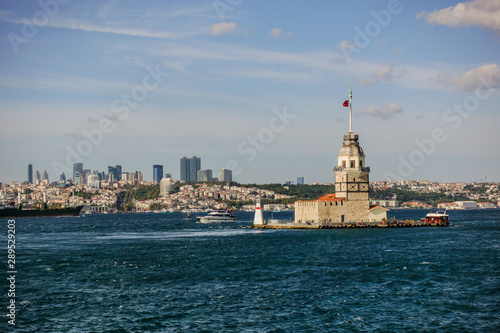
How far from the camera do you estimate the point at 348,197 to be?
88375 mm

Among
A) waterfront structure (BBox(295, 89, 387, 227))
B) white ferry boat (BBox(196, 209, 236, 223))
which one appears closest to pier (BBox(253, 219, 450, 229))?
waterfront structure (BBox(295, 89, 387, 227))

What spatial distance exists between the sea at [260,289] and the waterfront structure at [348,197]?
26.5 m

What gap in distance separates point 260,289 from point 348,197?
53.4 meters

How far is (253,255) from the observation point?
54.8 metres

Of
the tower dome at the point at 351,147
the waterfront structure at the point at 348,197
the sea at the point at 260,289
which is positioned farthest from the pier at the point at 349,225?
the sea at the point at 260,289

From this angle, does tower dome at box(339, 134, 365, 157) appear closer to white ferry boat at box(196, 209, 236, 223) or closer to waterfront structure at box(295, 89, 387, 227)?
waterfront structure at box(295, 89, 387, 227)

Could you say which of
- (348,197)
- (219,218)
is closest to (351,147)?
(348,197)

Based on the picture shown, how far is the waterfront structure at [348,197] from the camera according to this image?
88250 millimetres

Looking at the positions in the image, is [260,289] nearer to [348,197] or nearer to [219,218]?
[348,197]

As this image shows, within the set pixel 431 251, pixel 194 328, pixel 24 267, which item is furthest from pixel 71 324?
pixel 431 251

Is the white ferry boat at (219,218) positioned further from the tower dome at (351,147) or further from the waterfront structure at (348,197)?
the tower dome at (351,147)

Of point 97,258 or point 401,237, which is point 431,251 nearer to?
point 401,237

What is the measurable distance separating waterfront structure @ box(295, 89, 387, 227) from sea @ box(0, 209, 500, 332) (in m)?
26.5

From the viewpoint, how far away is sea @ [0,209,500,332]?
2861 centimetres
